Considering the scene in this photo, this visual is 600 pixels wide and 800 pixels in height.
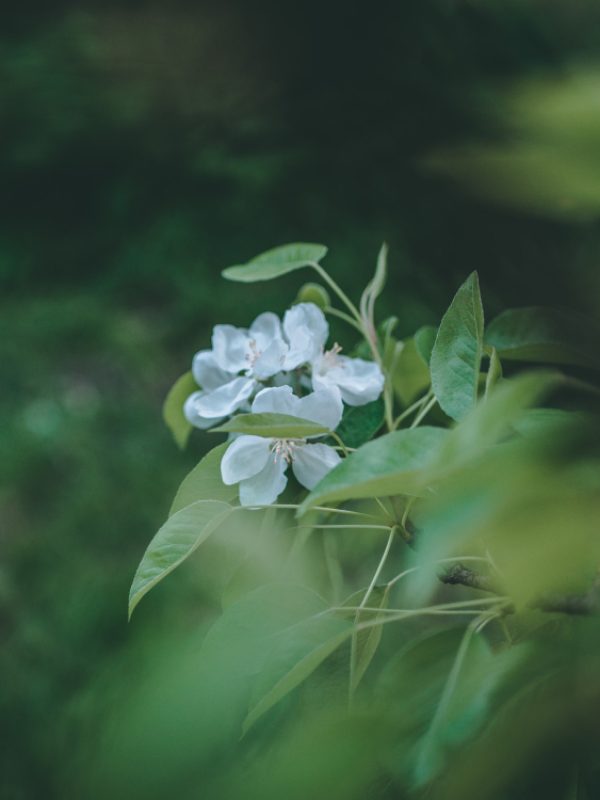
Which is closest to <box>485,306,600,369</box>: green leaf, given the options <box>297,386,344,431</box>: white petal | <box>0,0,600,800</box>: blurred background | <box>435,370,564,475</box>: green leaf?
<box>0,0,600,800</box>: blurred background

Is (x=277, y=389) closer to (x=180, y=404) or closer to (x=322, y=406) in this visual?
(x=322, y=406)

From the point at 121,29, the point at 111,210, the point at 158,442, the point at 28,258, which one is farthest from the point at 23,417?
the point at 121,29

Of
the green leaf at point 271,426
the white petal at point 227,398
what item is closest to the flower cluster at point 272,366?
the white petal at point 227,398

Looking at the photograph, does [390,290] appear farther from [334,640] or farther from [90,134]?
[334,640]

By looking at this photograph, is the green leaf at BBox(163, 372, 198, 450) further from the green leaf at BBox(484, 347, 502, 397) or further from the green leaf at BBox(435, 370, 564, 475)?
the green leaf at BBox(435, 370, 564, 475)

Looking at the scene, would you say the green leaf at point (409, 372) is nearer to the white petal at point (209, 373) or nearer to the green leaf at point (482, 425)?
the white petal at point (209, 373)
